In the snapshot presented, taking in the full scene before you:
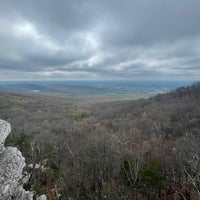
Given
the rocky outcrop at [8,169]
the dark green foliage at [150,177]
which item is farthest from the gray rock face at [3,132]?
the dark green foliage at [150,177]

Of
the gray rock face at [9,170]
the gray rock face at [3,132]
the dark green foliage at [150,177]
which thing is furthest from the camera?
the dark green foliage at [150,177]

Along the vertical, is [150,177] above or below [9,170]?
below

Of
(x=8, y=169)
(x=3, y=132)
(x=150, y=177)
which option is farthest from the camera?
(x=150, y=177)

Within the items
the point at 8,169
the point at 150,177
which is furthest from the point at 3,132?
the point at 150,177

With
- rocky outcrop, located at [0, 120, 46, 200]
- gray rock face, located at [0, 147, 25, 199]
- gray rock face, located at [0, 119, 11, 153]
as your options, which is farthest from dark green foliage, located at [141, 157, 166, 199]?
gray rock face, located at [0, 119, 11, 153]

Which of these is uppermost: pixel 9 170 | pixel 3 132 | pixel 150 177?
pixel 3 132

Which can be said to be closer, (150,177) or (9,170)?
(9,170)

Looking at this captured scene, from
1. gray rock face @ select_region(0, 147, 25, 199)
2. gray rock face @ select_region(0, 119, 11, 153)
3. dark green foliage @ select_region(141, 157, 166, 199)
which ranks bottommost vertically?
dark green foliage @ select_region(141, 157, 166, 199)

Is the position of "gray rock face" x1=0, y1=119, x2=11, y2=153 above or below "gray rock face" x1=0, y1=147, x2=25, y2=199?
above

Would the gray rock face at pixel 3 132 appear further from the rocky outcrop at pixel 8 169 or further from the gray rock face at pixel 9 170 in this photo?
the gray rock face at pixel 9 170

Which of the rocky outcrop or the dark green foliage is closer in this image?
the rocky outcrop

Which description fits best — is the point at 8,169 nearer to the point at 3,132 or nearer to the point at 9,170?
the point at 9,170

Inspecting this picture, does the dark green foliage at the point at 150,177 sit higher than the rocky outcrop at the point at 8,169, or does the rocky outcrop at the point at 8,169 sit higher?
the rocky outcrop at the point at 8,169

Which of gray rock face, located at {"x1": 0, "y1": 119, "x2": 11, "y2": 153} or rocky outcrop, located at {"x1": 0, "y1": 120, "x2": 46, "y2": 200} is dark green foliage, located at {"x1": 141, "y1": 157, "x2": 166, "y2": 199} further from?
gray rock face, located at {"x1": 0, "y1": 119, "x2": 11, "y2": 153}
